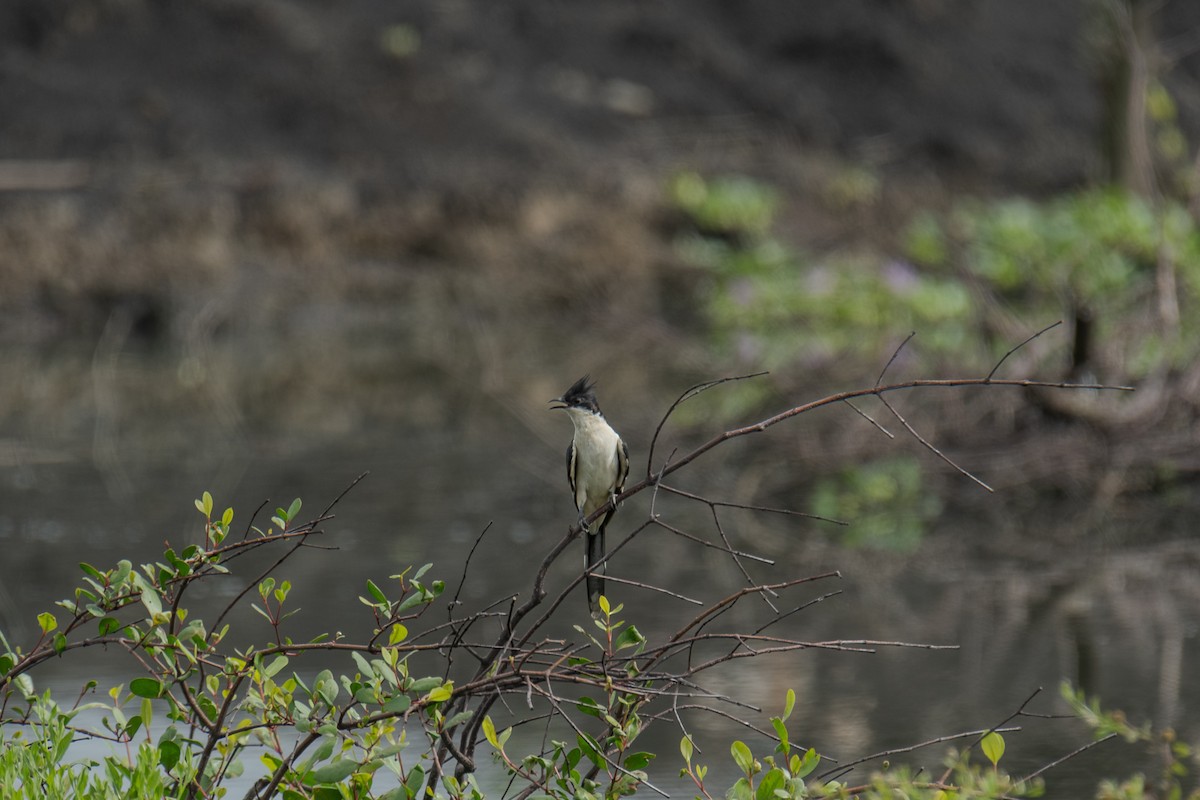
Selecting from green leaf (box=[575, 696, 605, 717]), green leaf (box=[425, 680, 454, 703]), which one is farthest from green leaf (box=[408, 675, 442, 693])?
green leaf (box=[575, 696, 605, 717])

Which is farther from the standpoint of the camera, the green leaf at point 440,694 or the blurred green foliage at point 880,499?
the blurred green foliage at point 880,499

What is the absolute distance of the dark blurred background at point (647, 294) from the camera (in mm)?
6312

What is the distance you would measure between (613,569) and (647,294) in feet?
30.5

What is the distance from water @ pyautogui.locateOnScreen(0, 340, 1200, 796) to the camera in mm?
4500

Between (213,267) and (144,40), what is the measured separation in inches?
155

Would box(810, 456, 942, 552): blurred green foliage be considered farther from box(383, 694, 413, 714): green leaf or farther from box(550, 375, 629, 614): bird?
box(383, 694, 413, 714): green leaf

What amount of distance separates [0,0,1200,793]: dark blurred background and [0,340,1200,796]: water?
0.10 feet

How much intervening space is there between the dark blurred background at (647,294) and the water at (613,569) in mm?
32

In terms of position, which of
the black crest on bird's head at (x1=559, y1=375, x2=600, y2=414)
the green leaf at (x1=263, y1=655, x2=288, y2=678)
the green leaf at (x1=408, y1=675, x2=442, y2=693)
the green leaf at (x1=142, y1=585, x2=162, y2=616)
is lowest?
the black crest on bird's head at (x1=559, y1=375, x2=600, y2=414)

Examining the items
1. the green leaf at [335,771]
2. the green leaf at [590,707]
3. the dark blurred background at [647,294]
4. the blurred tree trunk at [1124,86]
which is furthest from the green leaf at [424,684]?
the blurred tree trunk at [1124,86]

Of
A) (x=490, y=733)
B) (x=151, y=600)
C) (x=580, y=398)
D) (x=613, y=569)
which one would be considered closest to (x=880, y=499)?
(x=613, y=569)

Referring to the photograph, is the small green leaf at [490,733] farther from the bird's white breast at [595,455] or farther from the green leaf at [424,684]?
the bird's white breast at [595,455]

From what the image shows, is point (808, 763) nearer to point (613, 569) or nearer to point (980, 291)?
point (613, 569)

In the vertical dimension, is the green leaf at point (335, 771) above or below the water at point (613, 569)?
above
